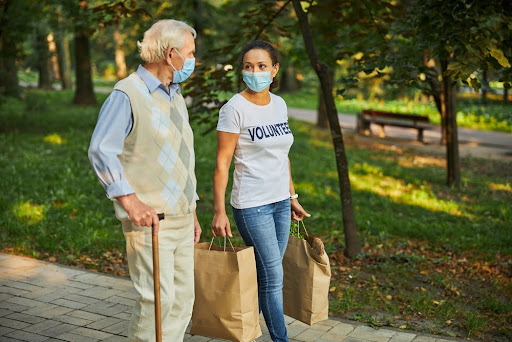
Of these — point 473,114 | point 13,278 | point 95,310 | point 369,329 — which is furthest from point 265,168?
point 473,114

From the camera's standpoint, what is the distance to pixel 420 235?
27.8ft

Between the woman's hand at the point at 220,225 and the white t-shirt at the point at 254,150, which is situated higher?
the white t-shirt at the point at 254,150

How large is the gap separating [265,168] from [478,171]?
11.1 m

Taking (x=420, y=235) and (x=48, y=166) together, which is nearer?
(x=420, y=235)

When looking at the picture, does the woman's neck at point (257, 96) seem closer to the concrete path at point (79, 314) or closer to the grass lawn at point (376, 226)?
the concrete path at point (79, 314)

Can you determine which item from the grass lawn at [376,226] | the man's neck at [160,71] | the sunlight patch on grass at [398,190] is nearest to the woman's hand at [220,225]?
the man's neck at [160,71]

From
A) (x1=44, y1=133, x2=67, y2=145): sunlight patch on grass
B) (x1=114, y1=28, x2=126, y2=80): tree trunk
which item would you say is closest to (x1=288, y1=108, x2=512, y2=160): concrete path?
(x1=44, y1=133, x2=67, y2=145): sunlight patch on grass

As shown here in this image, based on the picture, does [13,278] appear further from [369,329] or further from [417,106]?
[417,106]

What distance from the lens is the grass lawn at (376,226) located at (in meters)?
5.96

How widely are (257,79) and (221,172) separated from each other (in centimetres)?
58

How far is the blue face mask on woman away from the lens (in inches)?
159

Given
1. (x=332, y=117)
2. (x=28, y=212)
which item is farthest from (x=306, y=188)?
(x=28, y=212)

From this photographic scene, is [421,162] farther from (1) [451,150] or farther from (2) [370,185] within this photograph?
(2) [370,185]

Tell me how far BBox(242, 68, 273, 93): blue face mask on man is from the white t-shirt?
10 centimetres
